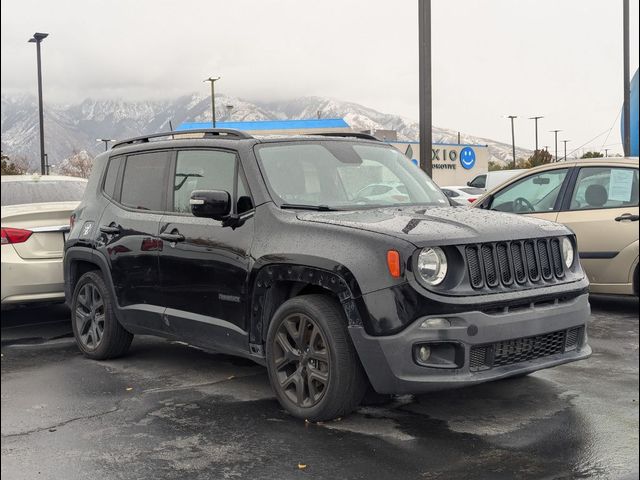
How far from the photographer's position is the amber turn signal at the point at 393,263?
421 cm

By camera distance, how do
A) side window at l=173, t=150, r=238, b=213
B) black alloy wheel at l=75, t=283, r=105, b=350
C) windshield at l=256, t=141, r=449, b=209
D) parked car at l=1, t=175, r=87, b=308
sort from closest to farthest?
windshield at l=256, t=141, r=449, b=209
side window at l=173, t=150, r=238, b=213
black alloy wheel at l=75, t=283, r=105, b=350
parked car at l=1, t=175, r=87, b=308

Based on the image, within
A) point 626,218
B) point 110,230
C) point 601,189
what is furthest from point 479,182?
point 110,230

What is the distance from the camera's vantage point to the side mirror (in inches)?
200

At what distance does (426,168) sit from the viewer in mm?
10836

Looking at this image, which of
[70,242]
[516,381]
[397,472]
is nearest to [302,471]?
[397,472]

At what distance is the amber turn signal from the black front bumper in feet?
0.94

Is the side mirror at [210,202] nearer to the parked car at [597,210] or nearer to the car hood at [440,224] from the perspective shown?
the car hood at [440,224]

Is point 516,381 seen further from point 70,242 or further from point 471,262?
point 70,242

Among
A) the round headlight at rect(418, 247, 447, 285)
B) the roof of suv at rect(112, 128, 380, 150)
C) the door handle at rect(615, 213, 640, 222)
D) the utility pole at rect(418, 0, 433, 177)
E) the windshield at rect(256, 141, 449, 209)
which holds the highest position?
the utility pole at rect(418, 0, 433, 177)

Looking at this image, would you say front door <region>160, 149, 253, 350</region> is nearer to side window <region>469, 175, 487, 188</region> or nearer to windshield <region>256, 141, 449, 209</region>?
windshield <region>256, 141, 449, 209</region>

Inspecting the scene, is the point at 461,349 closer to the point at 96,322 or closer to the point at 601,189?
the point at 96,322

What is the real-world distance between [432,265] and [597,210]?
4285 mm

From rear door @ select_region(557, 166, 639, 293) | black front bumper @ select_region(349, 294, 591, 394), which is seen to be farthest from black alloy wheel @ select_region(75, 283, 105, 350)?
rear door @ select_region(557, 166, 639, 293)

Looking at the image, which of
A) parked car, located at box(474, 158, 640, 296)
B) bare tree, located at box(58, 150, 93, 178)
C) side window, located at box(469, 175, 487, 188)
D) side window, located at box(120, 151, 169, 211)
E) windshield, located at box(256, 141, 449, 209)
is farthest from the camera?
bare tree, located at box(58, 150, 93, 178)
